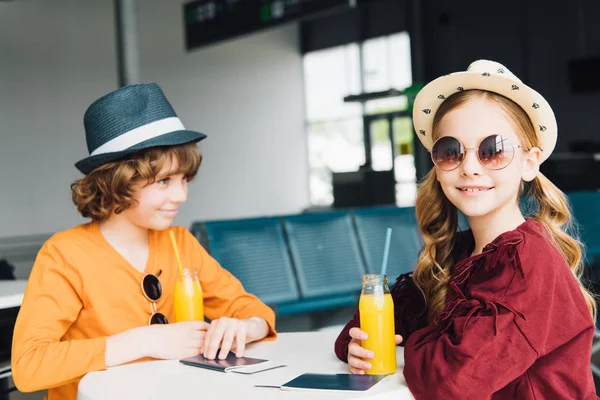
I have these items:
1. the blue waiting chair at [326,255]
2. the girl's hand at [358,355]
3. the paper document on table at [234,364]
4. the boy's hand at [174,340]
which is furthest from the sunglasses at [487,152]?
the blue waiting chair at [326,255]

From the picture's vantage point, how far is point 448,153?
1.36 metres

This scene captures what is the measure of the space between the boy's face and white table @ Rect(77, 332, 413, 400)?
391 mm

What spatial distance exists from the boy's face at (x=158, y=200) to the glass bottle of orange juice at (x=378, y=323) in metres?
0.63

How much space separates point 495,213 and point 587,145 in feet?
34.5

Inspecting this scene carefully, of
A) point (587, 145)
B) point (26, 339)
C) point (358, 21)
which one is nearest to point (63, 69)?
point (358, 21)

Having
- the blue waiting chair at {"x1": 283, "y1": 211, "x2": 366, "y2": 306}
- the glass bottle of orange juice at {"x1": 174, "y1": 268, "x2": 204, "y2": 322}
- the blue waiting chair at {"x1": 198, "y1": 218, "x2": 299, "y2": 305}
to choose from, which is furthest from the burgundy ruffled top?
the blue waiting chair at {"x1": 283, "y1": 211, "x2": 366, "y2": 306}

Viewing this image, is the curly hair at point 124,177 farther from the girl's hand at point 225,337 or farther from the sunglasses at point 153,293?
the girl's hand at point 225,337

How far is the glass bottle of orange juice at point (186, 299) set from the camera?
1.70 meters

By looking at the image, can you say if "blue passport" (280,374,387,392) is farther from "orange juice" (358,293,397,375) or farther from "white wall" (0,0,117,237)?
"white wall" (0,0,117,237)

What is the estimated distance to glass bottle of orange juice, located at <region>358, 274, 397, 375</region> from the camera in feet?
4.47

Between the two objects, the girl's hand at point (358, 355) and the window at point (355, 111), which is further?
the window at point (355, 111)

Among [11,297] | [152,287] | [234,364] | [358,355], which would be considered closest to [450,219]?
[358,355]

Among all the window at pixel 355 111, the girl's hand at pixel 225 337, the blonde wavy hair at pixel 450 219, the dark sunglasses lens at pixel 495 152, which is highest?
the window at pixel 355 111

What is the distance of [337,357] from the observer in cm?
158
